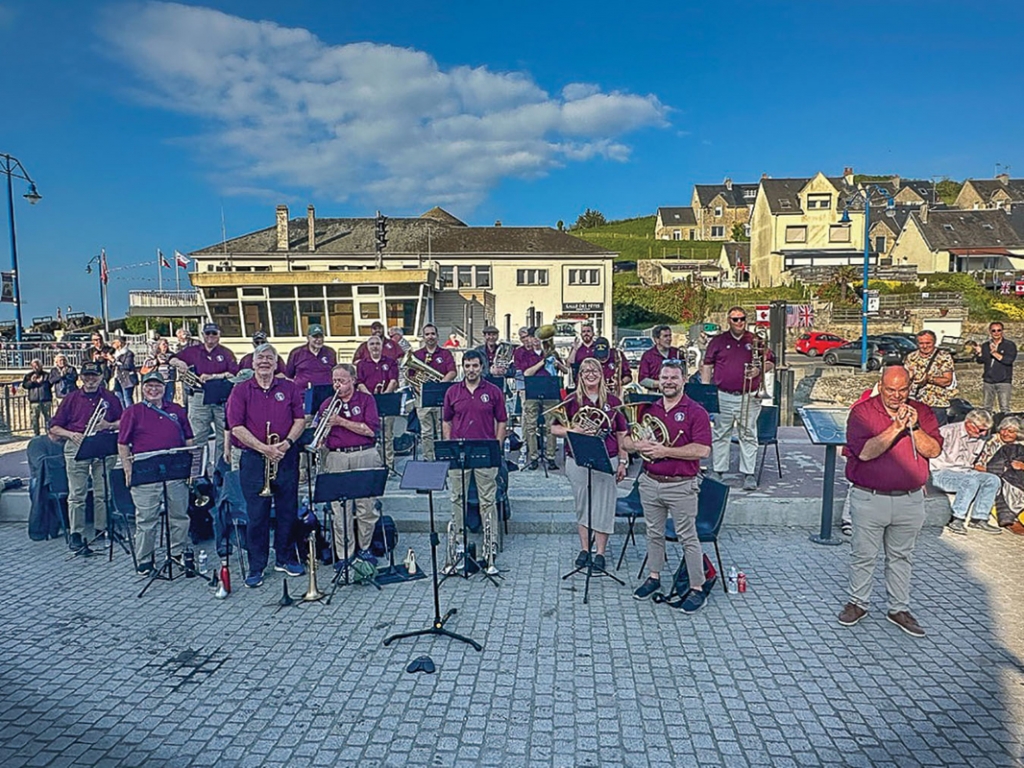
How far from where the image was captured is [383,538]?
7328mm

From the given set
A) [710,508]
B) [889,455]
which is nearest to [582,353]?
[710,508]

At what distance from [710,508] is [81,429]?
270 inches

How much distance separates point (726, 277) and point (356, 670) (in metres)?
62.8

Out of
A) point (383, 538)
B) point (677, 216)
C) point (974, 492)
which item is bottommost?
point (383, 538)

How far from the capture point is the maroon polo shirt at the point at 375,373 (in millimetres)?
9633

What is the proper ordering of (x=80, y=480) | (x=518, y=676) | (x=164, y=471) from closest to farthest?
(x=518, y=676)
(x=164, y=471)
(x=80, y=480)

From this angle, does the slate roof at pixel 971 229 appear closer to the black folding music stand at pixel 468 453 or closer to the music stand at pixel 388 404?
the music stand at pixel 388 404

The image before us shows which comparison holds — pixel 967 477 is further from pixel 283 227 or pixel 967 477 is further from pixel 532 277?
pixel 283 227

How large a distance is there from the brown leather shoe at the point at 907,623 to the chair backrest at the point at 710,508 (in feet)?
4.97

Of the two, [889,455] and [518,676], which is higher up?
[889,455]

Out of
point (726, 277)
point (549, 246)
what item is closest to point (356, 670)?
point (549, 246)

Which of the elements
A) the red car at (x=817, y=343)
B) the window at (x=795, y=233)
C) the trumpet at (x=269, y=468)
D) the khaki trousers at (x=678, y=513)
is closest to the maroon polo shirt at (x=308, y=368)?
the trumpet at (x=269, y=468)

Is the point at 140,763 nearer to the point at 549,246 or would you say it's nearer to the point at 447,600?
the point at 447,600

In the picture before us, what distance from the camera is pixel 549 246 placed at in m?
41.8
